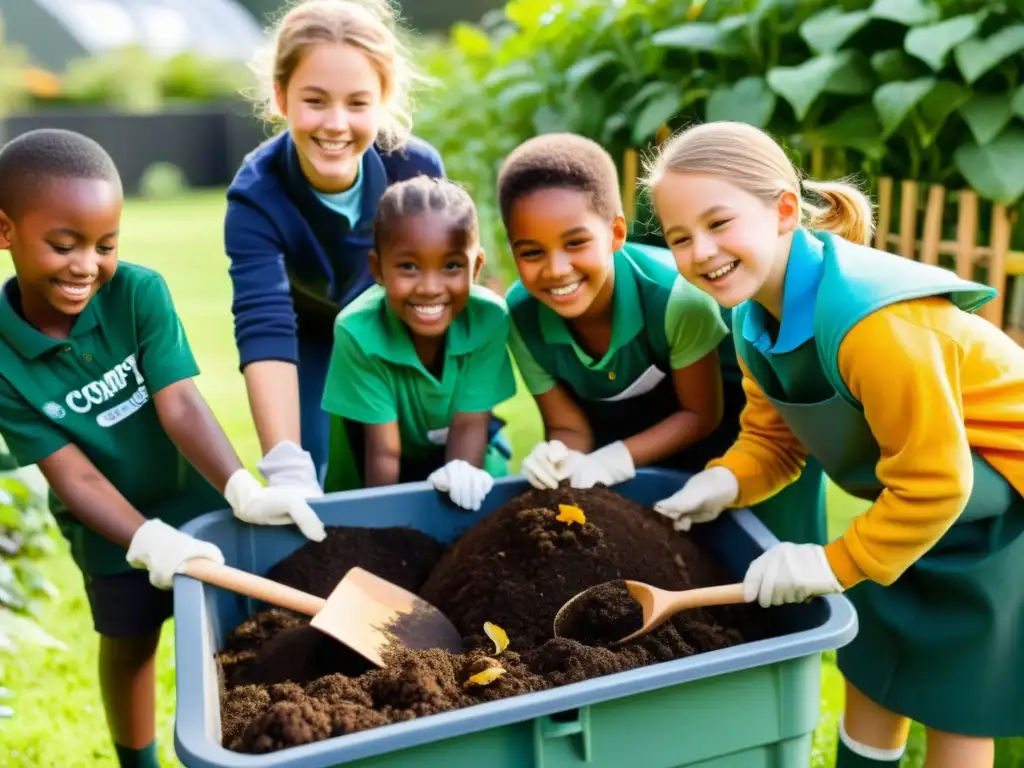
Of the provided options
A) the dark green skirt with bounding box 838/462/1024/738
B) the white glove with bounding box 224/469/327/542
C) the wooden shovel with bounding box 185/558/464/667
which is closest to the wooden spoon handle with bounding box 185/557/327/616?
the wooden shovel with bounding box 185/558/464/667

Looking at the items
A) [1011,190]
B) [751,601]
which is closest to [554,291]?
[751,601]

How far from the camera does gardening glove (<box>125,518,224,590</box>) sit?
151cm

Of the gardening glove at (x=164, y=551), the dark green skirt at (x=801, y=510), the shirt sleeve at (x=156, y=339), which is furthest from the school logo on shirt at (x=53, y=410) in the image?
the dark green skirt at (x=801, y=510)

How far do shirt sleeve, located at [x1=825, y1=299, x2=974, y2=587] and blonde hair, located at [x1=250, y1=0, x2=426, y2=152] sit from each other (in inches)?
45.9

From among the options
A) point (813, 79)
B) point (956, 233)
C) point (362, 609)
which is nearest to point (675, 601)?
point (362, 609)

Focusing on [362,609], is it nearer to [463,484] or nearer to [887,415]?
[463,484]

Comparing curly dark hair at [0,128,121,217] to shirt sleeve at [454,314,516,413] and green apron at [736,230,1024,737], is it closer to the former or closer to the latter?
shirt sleeve at [454,314,516,413]

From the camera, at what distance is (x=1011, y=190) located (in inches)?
120

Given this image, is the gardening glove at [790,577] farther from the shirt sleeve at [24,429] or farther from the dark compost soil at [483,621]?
the shirt sleeve at [24,429]

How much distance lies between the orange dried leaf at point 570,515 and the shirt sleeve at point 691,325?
451mm

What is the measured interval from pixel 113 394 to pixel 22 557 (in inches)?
51.9

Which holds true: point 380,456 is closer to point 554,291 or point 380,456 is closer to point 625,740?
point 554,291

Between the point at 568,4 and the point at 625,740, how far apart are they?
13.7 ft

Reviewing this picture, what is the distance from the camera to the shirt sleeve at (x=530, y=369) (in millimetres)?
1979
